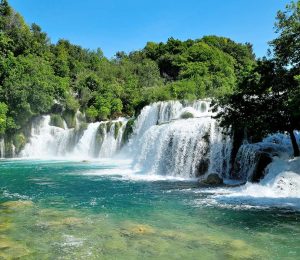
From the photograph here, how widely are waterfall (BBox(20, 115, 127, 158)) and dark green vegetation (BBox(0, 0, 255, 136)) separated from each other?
181 centimetres

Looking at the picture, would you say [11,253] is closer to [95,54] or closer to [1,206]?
[1,206]

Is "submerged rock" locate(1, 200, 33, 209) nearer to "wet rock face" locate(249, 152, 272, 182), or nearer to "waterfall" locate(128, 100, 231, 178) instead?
"wet rock face" locate(249, 152, 272, 182)

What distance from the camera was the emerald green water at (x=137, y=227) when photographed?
9.97 m

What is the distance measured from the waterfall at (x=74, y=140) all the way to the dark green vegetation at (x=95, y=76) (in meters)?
1.81

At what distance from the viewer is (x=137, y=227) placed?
12.2 metres

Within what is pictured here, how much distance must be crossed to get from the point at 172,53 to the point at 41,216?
6051 centimetres

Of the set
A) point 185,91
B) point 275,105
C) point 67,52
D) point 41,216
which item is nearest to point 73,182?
point 41,216

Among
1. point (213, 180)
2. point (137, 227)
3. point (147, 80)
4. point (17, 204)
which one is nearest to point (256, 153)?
point (213, 180)

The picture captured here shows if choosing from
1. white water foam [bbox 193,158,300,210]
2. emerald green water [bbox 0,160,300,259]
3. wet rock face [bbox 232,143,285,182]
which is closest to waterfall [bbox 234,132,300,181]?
wet rock face [bbox 232,143,285,182]

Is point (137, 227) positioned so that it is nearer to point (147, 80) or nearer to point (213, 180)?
point (213, 180)

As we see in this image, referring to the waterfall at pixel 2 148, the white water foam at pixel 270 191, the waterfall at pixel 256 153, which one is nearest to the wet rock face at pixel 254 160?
the waterfall at pixel 256 153

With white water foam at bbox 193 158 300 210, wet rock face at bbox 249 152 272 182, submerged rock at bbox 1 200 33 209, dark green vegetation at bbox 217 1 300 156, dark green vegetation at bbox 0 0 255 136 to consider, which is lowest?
submerged rock at bbox 1 200 33 209

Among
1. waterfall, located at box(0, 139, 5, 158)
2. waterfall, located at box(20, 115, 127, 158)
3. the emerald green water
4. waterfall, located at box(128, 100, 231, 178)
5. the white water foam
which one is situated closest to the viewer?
the emerald green water

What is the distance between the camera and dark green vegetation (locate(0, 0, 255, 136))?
4469cm
